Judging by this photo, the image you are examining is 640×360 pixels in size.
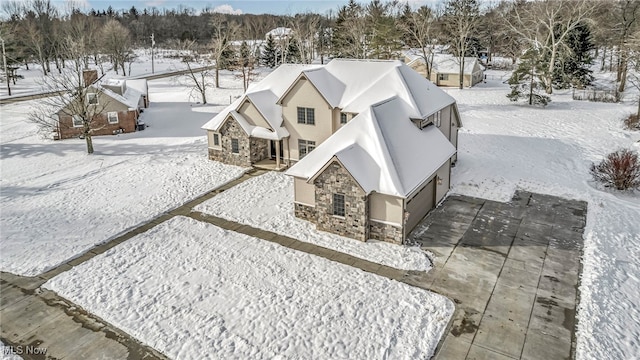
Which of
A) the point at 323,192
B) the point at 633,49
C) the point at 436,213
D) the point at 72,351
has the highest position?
the point at 633,49

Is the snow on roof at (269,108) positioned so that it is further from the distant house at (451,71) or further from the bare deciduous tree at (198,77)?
the distant house at (451,71)

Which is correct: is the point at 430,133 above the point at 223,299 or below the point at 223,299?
above

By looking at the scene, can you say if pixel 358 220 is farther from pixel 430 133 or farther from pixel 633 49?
pixel 633 49

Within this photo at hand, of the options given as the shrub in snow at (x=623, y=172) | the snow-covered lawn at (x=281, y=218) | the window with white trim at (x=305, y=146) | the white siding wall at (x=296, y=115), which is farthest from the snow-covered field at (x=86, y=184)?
the shrub in snow at (x=623, y=172)

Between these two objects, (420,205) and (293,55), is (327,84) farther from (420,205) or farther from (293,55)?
(293,55)

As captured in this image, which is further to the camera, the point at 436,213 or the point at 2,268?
the point at 436,213

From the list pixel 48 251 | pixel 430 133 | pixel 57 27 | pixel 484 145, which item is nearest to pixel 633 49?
pixel 484 145
